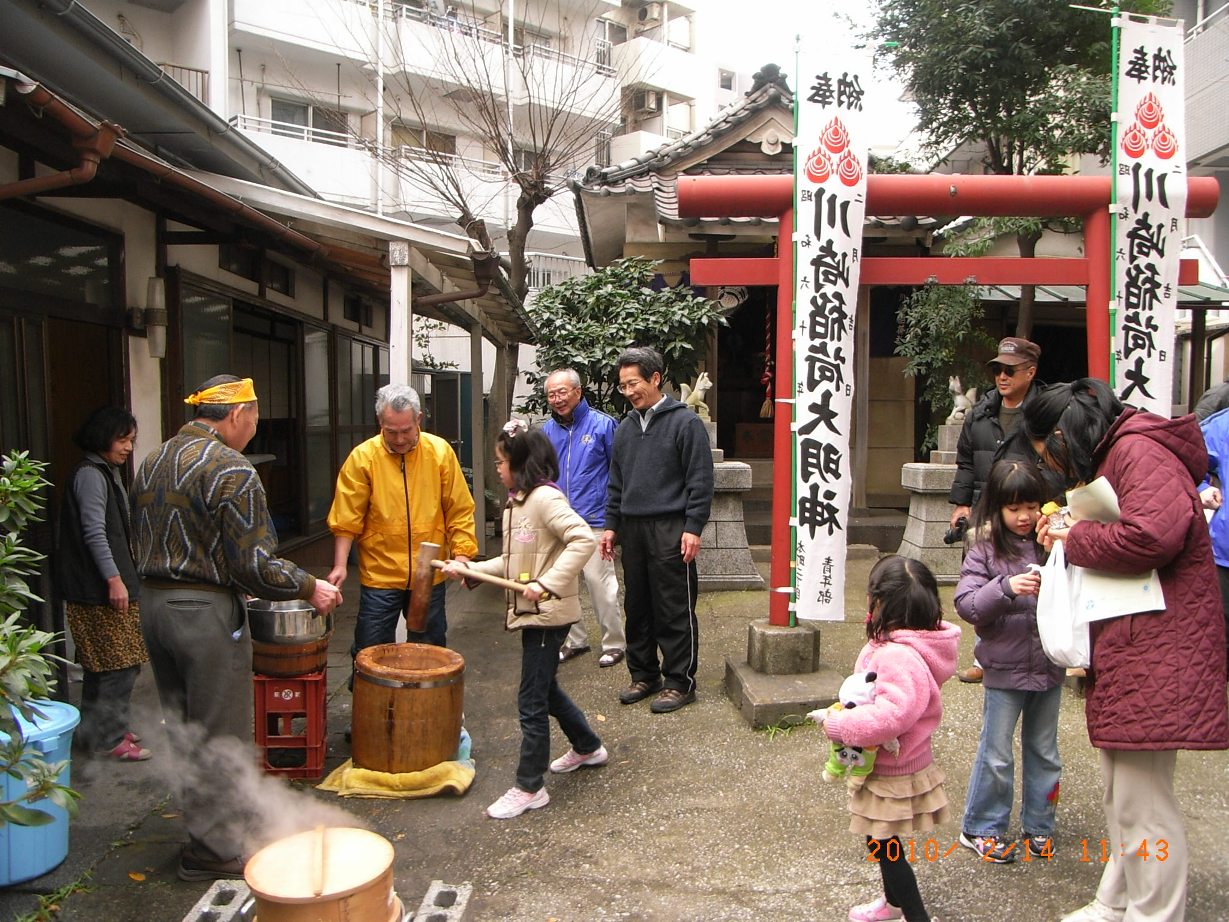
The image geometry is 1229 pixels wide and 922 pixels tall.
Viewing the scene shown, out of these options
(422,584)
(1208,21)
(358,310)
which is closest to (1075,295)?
(1208,21)

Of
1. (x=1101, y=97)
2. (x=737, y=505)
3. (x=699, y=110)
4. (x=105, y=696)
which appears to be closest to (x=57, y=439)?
(x=105, y=696)

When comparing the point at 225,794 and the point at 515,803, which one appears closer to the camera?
the point at 225,794

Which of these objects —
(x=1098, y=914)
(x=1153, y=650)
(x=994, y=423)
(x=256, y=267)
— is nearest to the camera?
(x=1153, y=650)

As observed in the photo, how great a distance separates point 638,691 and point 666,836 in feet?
5.48

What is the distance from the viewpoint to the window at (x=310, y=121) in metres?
19.4

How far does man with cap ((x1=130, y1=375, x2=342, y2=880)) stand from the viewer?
3557 millimetres

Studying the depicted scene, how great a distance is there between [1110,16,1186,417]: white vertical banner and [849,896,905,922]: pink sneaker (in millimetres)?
3678

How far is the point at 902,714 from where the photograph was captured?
281 centimetres

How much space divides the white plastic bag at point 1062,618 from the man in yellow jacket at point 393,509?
305cm

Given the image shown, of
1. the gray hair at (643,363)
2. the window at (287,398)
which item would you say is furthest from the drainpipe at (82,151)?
the window at (287,398)

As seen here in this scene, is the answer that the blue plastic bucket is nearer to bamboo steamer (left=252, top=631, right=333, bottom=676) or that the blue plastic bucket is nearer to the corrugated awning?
bamboo steamer (left=252, top=631, right=333, bottom=676)

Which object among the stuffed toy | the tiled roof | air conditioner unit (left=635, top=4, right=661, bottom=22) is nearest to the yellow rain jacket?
the stuffed toy

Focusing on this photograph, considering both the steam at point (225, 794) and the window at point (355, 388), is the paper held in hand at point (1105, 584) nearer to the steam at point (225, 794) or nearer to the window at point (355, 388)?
the steam at point (225, 794)

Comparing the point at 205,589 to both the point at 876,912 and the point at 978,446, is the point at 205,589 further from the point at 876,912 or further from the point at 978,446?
the point at 978,446
